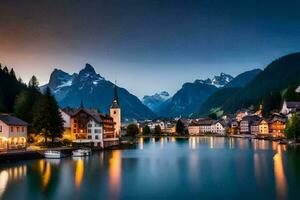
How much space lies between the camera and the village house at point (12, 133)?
228ft

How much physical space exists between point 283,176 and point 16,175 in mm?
28608

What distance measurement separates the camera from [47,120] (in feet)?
253

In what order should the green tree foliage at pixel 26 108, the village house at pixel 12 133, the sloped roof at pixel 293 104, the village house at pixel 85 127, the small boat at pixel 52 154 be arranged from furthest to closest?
the sloped roof at pixel 293 104, the village house at pixel 85 127, the green tree foliage at pixel 26 108, the village house at pixel 12 133, the small boat at pixel 52 154

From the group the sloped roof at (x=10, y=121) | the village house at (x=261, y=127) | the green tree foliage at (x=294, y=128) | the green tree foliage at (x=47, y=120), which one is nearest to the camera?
the sloped roof at (x=10, y=121)

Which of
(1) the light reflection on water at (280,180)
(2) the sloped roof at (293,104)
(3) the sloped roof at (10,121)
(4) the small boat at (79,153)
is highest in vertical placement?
(2) the sloped roof at (293,104)

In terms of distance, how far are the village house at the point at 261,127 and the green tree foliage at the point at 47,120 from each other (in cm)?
10128

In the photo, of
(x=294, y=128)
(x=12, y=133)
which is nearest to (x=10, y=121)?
(x=12, y=133)

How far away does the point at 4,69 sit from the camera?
14638 cm

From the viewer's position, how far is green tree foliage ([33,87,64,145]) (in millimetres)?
77188

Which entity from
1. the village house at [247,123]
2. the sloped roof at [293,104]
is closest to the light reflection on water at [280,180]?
the sloped roof at [293,104]

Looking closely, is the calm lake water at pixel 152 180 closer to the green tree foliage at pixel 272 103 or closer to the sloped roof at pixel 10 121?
the sloped roof at pixel 10 121

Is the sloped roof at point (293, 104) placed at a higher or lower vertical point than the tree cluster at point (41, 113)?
higher

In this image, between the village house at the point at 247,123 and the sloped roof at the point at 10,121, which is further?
the village house at the point at 247,123

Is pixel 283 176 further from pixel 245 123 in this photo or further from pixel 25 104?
pixel 245 123
